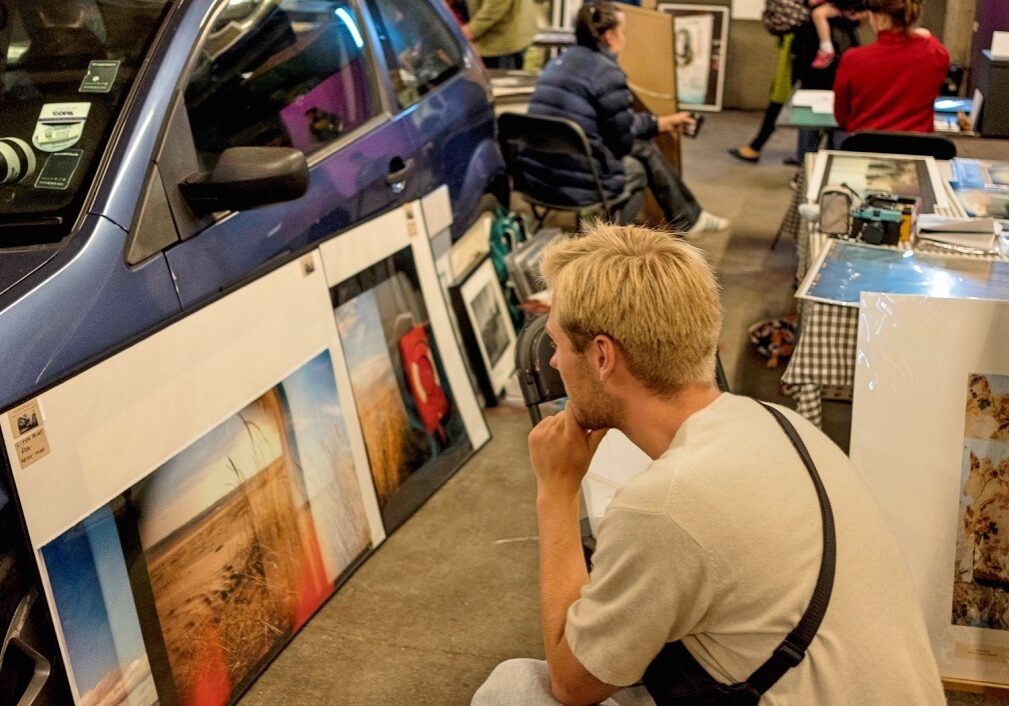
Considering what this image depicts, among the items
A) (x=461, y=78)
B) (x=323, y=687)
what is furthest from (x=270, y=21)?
(x=323, y=687)

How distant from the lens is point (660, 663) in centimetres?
194

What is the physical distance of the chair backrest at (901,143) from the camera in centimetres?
510

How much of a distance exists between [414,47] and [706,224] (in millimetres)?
2842

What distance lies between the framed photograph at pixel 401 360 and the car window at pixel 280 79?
37cm

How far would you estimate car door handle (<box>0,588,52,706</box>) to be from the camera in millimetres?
2434

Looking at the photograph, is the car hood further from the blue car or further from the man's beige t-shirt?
the man's beige t-shirt

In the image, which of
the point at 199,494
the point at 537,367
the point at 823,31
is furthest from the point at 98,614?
the point at 823,31

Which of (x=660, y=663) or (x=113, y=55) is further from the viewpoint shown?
(x=113, y=55)

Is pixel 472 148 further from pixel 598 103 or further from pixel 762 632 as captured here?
pixel 762 632

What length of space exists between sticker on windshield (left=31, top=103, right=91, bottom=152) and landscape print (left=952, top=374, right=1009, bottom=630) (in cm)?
235

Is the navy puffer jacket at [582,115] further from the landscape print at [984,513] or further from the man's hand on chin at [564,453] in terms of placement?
the man's hand on chin at [564,453]

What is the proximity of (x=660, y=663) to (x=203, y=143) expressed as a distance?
1.94m

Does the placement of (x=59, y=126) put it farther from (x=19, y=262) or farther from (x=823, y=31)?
(x=823, y=31)

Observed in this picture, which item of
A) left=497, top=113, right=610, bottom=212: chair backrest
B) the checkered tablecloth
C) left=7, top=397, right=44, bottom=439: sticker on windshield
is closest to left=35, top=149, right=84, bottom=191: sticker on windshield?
left=7, top=397, right=44, bottom=439: sticker on windshield
